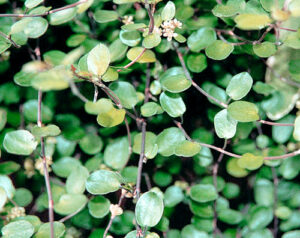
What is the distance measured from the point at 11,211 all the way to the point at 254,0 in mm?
773

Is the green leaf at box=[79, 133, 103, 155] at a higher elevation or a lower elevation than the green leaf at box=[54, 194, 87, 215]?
lower

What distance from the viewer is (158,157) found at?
93 cm

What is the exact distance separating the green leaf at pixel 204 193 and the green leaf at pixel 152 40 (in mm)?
399

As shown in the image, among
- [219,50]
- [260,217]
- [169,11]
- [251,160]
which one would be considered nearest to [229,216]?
[260,217]

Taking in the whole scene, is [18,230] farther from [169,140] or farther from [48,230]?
[169,140]

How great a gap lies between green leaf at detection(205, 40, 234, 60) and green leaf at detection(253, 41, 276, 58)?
55mm

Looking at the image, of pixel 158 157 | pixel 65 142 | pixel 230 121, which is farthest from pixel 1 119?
pixel 230 121

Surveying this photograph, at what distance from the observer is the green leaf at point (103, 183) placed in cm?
69

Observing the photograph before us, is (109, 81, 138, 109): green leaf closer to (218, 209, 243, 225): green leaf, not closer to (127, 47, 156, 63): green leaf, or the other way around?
(127, 47, 156, 63): green leaf

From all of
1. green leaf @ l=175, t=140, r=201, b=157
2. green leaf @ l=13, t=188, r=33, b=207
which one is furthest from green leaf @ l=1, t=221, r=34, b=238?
green leaf @ l=175, t=140, r=201, b=157

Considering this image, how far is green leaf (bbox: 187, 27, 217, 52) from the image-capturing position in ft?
2.62

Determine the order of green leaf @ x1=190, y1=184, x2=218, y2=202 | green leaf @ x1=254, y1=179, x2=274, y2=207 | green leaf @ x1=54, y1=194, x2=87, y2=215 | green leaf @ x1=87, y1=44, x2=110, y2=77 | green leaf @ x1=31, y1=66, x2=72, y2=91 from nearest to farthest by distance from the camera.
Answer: green leaf @ x1=31, y1=66, x2=72, y2=91, green leaf @ x1=87, y1=44, x2=110, y2=77, green leaf @ x1=54, y1=194, x2=87, y2=215, green leaf @ x1=190, y1=184, x2=218, y2=202, green leaf @ x1=254, y1=179, x2=274, y2=207

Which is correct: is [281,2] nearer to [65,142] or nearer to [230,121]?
[230,121]

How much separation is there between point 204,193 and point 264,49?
389 millimetres
